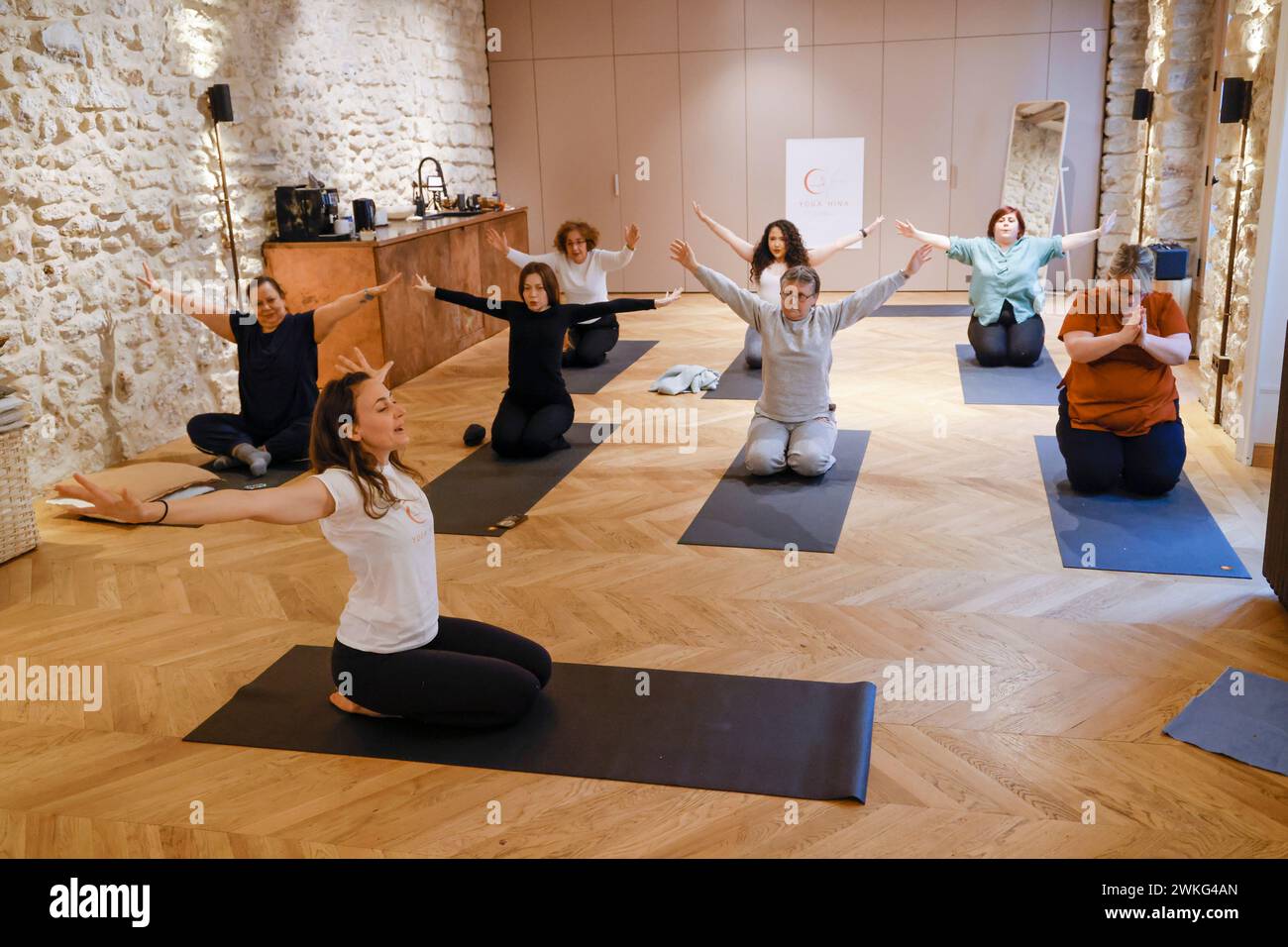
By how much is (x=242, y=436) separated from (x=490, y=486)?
1.41 meters

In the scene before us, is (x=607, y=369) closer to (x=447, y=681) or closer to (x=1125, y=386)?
(x=1125, y=386)

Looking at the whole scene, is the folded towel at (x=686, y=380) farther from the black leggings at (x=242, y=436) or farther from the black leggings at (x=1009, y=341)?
the black leggings at (x=242, y=436)

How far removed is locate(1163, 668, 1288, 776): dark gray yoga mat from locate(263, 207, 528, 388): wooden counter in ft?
15.9

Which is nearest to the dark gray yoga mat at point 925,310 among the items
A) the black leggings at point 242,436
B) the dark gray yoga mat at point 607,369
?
the dark gray yoga mat at point 607,369

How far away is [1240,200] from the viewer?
216 inches

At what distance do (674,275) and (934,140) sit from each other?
2.61 metres

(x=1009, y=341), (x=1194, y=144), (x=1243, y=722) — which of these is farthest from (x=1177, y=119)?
(x=1243, y=722)

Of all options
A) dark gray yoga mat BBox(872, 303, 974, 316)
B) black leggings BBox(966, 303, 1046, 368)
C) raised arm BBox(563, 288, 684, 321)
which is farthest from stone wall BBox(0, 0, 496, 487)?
black leggings BBox(966, 303, 1046, 368)

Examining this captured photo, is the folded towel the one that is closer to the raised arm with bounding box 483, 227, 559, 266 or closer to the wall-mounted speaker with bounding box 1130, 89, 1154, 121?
the raised arm with bounding box 483, 227, 559, 266

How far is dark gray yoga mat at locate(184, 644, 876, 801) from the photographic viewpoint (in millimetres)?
2918

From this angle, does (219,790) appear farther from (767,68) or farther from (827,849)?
(767,68)

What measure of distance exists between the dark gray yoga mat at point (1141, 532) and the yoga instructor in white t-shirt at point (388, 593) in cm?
225

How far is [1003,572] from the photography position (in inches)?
161

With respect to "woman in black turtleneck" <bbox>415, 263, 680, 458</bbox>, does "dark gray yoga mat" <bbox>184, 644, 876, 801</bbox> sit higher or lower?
lower
